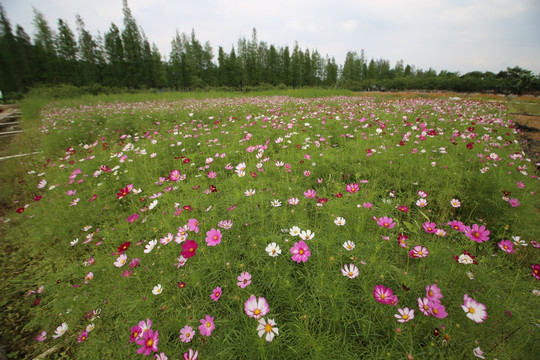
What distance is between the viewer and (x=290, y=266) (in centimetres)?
139

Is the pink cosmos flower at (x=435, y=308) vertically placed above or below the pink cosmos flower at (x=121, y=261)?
above

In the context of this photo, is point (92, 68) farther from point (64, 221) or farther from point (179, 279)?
point (179, 279)

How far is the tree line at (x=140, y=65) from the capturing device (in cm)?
2430

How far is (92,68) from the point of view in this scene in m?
27.7

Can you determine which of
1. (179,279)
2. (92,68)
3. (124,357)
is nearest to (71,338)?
(124,357)

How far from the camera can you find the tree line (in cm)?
2430

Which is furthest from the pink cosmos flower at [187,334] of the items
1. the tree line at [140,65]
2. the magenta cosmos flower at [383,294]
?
the tree line at [140,65]

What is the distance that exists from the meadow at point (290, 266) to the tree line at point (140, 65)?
26555 mm

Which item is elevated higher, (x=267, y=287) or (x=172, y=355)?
(x=267, y=287)

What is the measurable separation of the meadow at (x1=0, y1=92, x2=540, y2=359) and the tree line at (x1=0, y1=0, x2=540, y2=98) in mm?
26555

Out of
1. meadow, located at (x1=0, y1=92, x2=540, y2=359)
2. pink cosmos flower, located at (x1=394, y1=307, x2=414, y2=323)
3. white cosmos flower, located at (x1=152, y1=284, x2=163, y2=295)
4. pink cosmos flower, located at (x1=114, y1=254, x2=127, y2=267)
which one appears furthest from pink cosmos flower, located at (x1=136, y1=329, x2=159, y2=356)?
pink cosmos flower, located at (x1=394, y1=307, x2=414, y2=323)

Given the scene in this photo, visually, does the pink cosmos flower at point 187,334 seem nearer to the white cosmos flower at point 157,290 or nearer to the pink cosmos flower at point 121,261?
the white cosmos flower at point 157,290

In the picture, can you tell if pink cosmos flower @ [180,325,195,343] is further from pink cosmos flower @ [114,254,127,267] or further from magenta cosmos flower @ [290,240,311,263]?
pink cosmos flower @ [114,254,127,267]

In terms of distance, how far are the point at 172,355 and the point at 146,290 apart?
1.54ft
